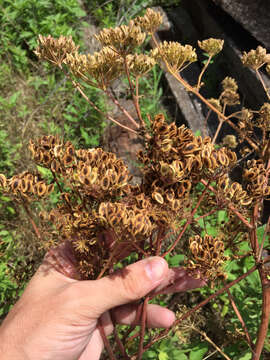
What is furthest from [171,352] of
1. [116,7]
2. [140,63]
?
[116,7]

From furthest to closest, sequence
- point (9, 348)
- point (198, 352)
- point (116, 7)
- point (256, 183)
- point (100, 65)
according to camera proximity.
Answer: point (116, 7), point (198, 352), point (9, 348), point (100, 65), point (256, 183)

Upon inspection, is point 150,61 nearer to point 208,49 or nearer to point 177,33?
point 208,49

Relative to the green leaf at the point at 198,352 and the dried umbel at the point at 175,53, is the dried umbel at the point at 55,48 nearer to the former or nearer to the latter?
the dried umbel at the point at 175,53

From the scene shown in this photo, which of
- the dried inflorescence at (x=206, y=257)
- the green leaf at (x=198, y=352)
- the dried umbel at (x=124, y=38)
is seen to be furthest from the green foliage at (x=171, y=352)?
the dried umbel at (x=124, y=38)

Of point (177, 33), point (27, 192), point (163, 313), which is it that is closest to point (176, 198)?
point (27, 192)

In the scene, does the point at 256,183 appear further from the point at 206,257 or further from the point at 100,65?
the point at 100,65

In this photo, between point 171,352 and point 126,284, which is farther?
point 171,352
